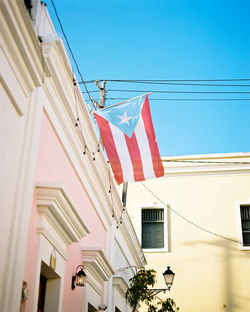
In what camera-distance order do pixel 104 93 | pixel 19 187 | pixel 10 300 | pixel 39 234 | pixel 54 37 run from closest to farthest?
pixel 10 300
pixel 19 187
pixel 39 234
pixel 54 37
pixel 104 93

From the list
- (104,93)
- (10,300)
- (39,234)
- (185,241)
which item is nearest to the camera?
(10,300)

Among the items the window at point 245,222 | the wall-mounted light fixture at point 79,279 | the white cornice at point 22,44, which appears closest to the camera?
the white cornice at point 22,44

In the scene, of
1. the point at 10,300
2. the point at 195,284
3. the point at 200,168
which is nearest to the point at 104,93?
the point at 200,168

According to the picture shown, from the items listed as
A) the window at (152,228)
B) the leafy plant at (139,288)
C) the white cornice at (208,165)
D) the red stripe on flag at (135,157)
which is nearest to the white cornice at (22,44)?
the red stripe on flag at (135,157)

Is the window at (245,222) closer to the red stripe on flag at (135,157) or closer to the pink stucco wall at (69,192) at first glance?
the pink stucco wall at (69,192)

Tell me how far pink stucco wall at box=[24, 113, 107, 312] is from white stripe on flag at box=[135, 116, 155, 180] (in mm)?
1209

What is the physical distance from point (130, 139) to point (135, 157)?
358mm

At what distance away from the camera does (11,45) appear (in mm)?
5699

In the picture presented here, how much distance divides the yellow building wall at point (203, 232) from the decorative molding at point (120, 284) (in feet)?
17.6

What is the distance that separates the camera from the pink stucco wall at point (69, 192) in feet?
21.0

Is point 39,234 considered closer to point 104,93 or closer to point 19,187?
point 19,187

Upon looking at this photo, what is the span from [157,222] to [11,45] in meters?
13.7

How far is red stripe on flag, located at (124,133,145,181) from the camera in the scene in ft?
31.0

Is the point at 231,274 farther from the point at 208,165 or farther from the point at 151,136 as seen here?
the point at 151,136
